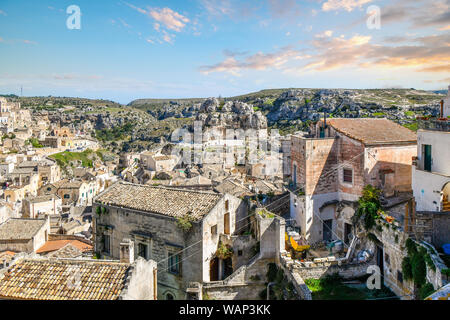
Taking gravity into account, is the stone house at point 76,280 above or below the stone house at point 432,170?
below

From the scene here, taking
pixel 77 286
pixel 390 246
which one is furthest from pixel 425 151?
pixel 77 286

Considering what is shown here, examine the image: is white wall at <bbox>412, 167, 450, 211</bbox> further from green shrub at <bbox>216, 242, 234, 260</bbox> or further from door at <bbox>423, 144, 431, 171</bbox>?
green shrub at <bbox>216, 242, 234, 260</bbox>

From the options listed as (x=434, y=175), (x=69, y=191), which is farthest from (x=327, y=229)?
(x=69, y=191)

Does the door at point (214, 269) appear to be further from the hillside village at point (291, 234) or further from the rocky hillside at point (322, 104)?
the rocky hillside at point (322, 104)

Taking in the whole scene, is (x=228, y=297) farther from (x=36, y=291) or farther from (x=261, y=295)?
(x=36, y=291)

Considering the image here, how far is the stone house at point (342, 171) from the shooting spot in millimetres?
18328

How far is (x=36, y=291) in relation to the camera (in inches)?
414

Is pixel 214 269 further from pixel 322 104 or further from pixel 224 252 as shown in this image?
pixel 322 104

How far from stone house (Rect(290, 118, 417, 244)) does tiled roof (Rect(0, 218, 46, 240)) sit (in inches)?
855

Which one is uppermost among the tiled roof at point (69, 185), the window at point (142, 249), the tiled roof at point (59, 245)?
the window at point (142, 249)

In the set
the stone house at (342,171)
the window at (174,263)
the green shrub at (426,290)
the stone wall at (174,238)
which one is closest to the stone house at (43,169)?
the stone wall at (174,238)

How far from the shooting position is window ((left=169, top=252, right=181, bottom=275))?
18.3 metres

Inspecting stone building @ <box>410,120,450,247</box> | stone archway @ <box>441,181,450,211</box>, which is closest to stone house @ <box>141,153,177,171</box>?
stone building @ <box>410,120,450,247</box>

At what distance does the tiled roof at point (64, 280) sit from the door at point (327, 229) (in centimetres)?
1261
